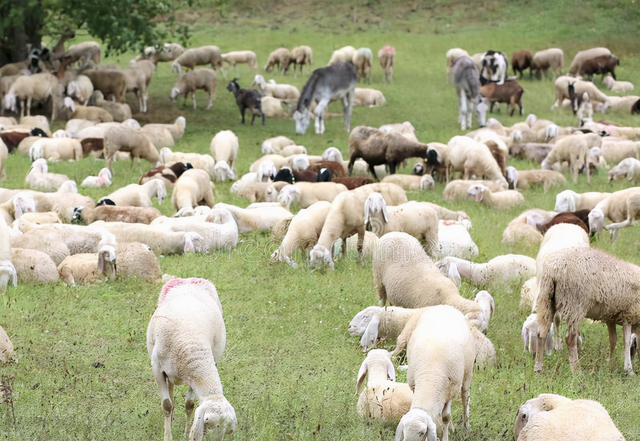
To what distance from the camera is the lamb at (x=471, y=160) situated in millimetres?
16922

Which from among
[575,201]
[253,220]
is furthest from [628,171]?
[253,220]

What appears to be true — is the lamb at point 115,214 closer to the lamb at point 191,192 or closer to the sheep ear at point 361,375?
the lamb at point 191,192

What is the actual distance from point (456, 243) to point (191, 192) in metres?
4.41

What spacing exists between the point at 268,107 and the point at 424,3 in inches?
680

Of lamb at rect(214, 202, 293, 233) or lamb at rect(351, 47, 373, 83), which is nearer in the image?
lamb at rect(214, 202, 293, 233)

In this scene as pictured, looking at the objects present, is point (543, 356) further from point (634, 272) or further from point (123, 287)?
point (123, 287)

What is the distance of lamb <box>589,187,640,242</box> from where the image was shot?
12.7 meters

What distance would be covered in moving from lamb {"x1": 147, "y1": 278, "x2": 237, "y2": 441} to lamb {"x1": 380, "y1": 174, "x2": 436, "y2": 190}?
991 cm

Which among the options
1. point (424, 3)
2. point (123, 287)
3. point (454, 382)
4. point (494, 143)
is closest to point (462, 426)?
point (454, 382)

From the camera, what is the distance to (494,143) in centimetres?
1812

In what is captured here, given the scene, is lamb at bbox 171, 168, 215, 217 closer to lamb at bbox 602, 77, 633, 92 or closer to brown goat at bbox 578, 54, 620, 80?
brown goat at bbox 578, 54, 620, 80

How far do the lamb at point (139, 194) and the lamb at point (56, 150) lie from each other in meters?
3.91

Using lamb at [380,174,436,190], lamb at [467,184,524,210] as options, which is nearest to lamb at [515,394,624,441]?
lamb at [467,184,524,210]

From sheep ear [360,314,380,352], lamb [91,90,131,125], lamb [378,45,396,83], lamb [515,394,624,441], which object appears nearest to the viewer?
lamb [515,394,624,441]
